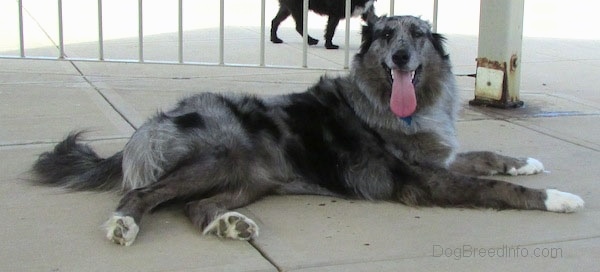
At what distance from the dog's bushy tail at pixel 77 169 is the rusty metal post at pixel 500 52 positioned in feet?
12.7

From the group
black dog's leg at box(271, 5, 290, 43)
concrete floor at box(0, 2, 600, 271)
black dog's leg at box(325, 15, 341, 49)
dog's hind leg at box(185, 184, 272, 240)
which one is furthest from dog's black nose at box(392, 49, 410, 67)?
black dog's leg at box(271, 5, 290, 43)

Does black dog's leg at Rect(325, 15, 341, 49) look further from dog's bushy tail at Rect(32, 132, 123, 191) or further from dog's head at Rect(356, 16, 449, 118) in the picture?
dog's bushy tail at Rect(32, 132, 123, 191)

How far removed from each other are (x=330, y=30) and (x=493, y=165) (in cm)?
576

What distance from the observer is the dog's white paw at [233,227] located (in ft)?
13.7

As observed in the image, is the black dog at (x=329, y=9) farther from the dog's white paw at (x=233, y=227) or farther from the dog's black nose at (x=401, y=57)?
the dog's white paw at (x=233, y=227)

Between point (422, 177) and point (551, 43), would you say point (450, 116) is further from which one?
point (551, 43)

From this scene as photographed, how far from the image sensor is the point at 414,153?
5.06 m

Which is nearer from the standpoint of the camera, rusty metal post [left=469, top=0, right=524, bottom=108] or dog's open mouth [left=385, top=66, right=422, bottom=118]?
dog's open mouth [left=385, top=66, right=422, bottom=118]

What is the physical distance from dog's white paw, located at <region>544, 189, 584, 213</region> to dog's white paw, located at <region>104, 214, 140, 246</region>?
2.23 m

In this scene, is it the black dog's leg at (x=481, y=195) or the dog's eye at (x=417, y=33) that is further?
the dog's eye at (x=417, y=33)

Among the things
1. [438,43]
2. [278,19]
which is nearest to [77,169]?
[438,43]

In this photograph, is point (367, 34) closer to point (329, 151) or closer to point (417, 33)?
point (417, 33)

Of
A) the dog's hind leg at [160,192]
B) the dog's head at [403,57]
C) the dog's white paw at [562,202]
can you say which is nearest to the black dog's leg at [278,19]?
the dog's head at [403,57]

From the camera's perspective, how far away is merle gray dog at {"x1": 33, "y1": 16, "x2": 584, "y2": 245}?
4.61 metres
